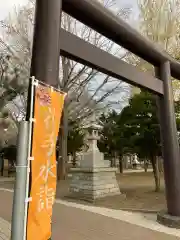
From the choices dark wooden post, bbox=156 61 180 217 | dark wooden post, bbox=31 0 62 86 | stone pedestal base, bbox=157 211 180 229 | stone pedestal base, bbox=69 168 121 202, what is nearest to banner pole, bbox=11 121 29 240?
dark wooden post, bbox=31 0 62 86

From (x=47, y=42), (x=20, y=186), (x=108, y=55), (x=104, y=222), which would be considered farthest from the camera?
(x=104, y=222)

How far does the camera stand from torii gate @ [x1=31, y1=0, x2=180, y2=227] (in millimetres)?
3400

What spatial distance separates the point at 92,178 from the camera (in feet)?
32.2

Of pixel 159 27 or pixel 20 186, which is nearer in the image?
pixel 20 186

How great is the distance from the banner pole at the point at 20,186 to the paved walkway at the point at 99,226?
2.86 m

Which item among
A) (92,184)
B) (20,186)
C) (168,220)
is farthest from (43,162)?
(92,184)

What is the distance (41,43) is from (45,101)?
3.37ft

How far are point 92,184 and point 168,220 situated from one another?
175 inches

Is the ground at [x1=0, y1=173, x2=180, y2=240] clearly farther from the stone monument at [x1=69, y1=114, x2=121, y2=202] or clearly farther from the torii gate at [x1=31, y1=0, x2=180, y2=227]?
the stone monument at [x1=69, y1=114, x2=121, y2=202]

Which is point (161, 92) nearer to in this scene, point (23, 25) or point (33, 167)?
point (33, 167)

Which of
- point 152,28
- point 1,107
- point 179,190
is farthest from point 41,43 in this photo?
point 1,107

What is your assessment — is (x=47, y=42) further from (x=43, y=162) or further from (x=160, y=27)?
(x=160, y=27)

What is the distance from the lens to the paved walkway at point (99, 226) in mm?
5043

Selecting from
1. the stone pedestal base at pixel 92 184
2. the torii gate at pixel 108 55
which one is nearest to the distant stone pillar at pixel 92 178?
the stone pedestal base at pixel 92 184
